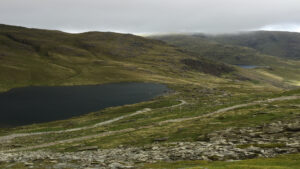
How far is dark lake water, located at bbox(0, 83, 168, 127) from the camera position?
371 feet

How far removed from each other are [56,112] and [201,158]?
350ft

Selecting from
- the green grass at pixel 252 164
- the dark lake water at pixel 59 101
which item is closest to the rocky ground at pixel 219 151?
the green grass at pixel 252 164

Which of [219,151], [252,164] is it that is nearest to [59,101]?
[219,151]

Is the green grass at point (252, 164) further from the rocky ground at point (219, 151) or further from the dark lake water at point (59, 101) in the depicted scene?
the dark lake water at point (59, 101)

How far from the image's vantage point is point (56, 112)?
121m

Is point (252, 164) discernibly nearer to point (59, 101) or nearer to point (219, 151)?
point (219, 151)

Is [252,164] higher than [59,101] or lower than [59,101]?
higher

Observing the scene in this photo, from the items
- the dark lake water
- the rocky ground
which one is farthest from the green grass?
the dark lake water

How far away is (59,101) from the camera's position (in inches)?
5738

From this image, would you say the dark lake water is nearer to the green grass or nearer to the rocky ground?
the rocky ground

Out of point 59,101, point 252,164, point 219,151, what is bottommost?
point 59,101

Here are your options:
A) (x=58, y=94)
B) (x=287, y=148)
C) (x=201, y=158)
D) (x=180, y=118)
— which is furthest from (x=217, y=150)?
(x=58, y=94)

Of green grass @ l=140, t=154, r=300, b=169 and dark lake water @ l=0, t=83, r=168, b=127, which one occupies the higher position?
green grass @ l=140, t=154, r=300, b=169

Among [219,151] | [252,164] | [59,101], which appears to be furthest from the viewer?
[59,101]
